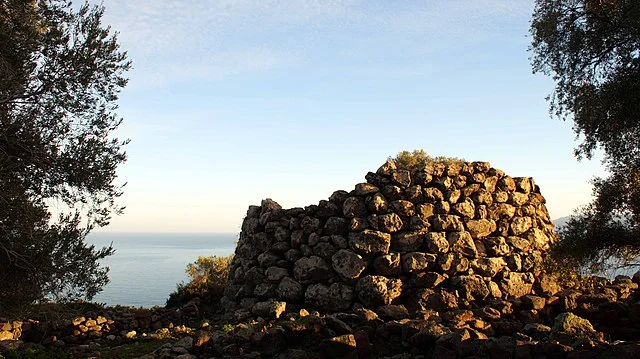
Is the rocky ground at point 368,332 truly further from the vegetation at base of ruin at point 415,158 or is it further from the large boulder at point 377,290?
the vegetation at base of ruin at point 415,158

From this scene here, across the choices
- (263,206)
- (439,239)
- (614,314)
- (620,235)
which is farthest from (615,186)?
(263,206)

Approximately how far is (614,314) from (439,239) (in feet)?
15.7

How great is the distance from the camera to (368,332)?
438 inches

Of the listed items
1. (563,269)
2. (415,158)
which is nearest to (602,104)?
(563,269)

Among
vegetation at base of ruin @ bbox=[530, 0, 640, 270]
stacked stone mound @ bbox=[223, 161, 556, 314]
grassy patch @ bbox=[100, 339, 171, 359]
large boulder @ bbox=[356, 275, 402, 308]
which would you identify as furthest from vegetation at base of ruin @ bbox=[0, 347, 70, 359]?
vegetation at base of ruin @ bbox=[530, 0, 640, 270]

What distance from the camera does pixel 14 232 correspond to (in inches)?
451

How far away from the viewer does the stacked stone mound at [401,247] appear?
1426 cm

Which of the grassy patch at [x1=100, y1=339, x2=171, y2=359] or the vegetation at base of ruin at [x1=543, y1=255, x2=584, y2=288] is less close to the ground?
the vegetation at base of ruin at [x1=543, y1=255, x2=584, y2=288]

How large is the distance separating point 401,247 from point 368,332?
13.3ft

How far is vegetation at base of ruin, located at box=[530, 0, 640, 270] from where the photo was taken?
457 inches

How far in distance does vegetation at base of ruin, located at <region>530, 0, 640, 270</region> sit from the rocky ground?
5.98 ft

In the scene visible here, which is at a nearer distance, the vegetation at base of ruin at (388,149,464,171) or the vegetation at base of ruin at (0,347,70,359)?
the vegetation at base of ruin at (0,347,70,359)

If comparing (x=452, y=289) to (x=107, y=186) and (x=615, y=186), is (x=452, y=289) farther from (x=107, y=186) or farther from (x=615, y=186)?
(x=107, y=186)

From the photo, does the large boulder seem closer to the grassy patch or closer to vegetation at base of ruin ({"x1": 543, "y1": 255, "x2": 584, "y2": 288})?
vegetation at base of ruin ({"x1": 543, "y1": 255, "x2": 584, "y2": 288})
